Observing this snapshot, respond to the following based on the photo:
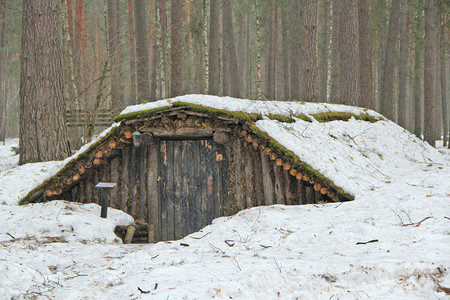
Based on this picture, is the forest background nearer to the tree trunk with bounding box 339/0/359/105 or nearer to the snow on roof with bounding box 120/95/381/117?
the tree trunk with bounding box 339/0/359/105

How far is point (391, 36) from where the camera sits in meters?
15.2

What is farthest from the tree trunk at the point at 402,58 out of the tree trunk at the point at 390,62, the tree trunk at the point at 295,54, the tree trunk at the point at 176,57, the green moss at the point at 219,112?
the green moss at the point at 219,112

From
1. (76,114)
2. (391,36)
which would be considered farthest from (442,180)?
(391,36)

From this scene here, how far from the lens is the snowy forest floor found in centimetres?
311

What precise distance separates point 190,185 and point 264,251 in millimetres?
2800

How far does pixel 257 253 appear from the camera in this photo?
4160mm

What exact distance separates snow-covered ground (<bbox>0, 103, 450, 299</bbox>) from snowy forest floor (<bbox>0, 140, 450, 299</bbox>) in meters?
0.01

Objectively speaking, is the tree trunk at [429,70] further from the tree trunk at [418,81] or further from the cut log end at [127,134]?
the cut log end at [127,134]

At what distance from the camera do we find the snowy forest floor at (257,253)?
10.2 feet

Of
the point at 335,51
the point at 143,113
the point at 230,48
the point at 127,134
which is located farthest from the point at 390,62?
the point at 127,134

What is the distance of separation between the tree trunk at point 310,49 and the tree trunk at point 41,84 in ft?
21.3

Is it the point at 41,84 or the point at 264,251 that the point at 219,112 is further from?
the point at 41,84

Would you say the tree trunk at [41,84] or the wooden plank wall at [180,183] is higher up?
the tree trunk at [41,84]

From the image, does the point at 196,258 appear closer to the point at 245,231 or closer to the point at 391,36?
the point at 245,231
